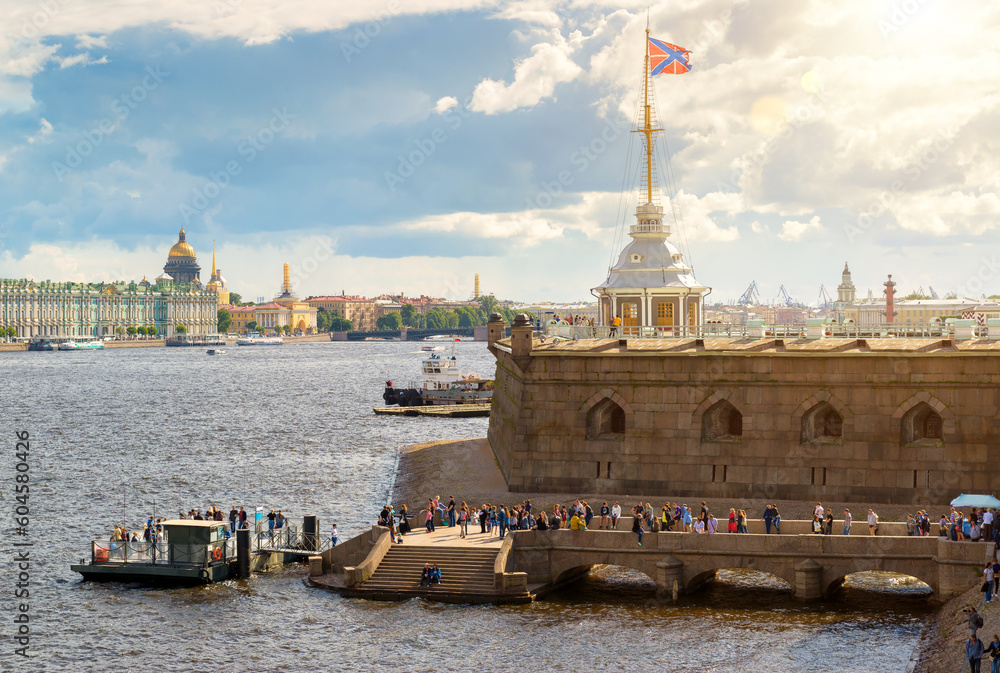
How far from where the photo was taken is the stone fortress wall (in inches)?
1316

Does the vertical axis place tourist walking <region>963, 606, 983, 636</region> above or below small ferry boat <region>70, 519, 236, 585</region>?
above

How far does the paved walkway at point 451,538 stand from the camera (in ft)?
103

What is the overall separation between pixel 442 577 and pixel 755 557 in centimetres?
868

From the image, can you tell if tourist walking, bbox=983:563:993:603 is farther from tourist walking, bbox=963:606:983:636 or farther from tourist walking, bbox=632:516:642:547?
tourist walking, bbox=632:516:642:547

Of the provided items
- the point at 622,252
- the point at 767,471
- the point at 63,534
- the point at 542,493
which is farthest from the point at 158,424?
the point at 767,471

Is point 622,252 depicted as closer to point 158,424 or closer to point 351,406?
point 158,424

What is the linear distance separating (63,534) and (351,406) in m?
56.2

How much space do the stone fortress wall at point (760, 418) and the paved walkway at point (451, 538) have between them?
15.1 feet

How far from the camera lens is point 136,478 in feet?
180

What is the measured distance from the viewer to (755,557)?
1161 inches

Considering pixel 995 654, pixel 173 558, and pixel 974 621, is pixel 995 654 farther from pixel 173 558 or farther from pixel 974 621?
pixel 173 558

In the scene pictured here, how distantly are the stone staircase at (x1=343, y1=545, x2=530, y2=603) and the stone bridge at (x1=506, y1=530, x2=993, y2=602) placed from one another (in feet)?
3.00

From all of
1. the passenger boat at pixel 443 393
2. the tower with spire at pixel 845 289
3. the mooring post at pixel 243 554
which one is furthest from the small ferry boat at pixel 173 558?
the tower with spire at pixel 845 289

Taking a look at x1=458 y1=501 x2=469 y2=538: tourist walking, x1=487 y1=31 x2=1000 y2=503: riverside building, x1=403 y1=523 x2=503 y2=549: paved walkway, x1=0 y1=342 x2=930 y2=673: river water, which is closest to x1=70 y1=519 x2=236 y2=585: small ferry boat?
x1=0 y1=342 x2=930 y2=673: river water
